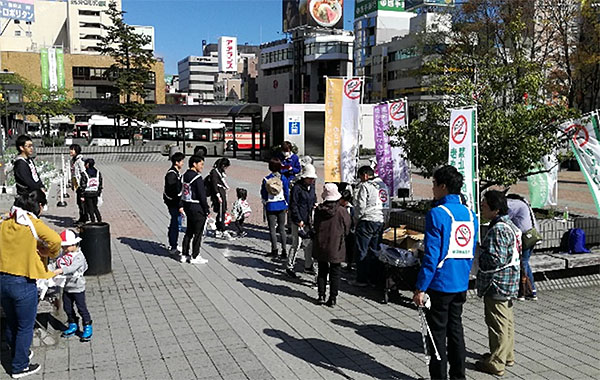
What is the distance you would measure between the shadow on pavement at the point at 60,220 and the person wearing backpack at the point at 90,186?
1.25 meters

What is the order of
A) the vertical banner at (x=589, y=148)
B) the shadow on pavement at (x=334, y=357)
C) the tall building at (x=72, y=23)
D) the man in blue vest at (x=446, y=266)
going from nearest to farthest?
the man in blue vest at (x=446, y=266) < the shadow on pavement at (x=334, y=357) < the vertical banner at (x=589, y=148) < the tall building at (x=72, y=23)

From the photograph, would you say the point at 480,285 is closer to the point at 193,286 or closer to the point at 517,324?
the point at 517,324

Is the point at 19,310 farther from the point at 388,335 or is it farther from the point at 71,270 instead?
the point at 388,335

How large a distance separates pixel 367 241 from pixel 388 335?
1.83 metres

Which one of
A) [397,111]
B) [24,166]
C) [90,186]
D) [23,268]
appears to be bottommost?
[23,268]

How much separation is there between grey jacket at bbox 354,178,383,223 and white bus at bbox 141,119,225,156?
114 feet

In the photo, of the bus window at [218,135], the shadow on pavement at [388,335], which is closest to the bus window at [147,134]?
the bus window at [218,135]

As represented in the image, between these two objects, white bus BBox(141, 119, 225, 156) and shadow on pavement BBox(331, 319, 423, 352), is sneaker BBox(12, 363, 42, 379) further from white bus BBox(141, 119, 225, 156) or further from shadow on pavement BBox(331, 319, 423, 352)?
white bus BBox(141, 119, 225, 156)

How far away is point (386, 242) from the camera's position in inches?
317

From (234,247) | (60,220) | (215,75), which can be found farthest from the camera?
(215,75)

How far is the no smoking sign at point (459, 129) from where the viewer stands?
22.8ft

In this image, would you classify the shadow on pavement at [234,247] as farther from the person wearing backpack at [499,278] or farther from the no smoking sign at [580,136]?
the no smoking sign at [580,136]

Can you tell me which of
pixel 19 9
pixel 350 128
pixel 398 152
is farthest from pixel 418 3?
pixel 350 128

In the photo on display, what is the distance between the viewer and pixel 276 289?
7508 mm
